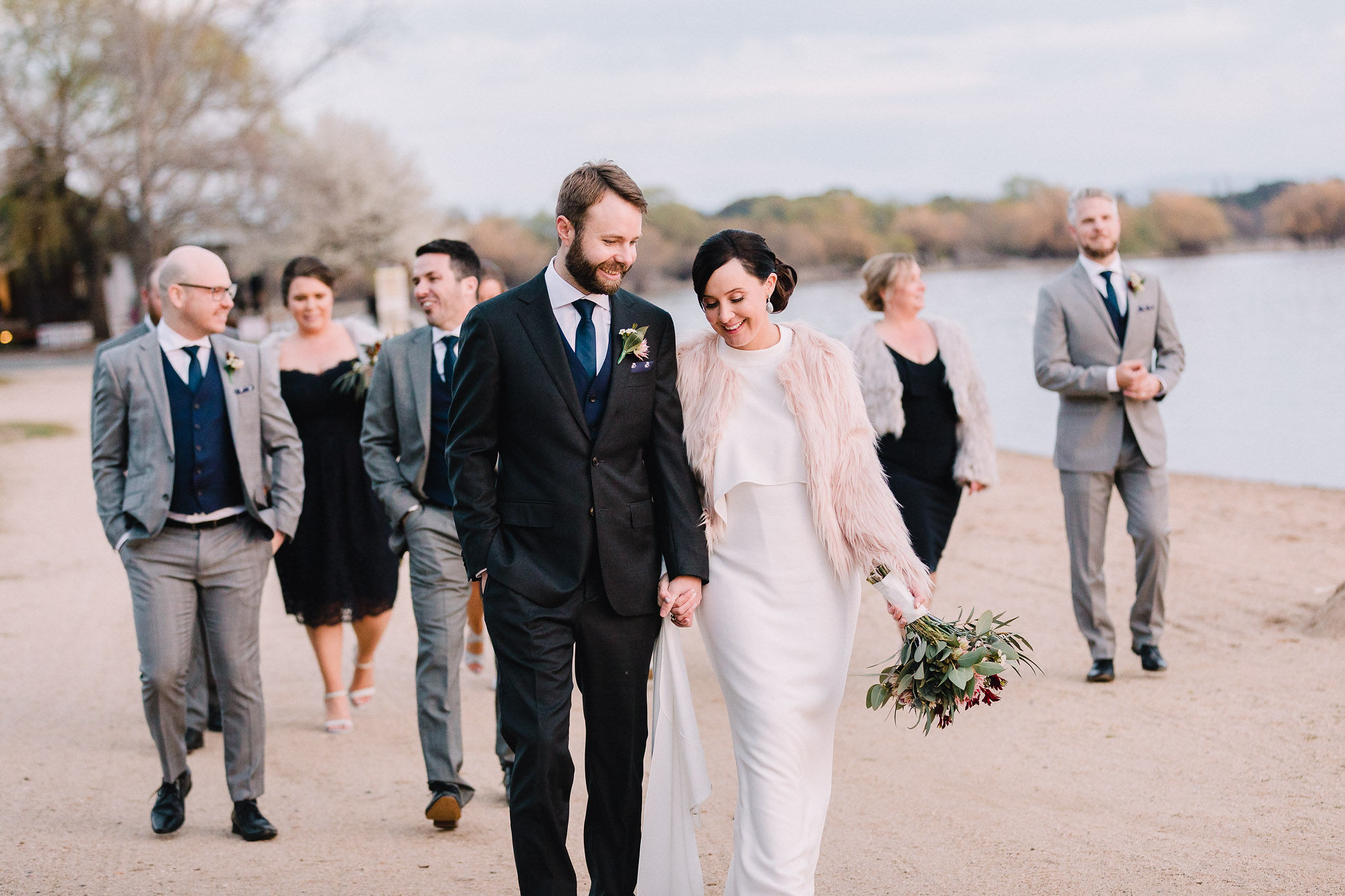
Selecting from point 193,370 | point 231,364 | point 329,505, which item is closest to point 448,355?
point 231,364

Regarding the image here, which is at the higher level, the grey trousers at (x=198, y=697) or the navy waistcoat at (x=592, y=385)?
the navy waistcoat at (x=592, y=385)

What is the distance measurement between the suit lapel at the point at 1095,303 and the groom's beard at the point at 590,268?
4279mm

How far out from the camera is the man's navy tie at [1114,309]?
754cm

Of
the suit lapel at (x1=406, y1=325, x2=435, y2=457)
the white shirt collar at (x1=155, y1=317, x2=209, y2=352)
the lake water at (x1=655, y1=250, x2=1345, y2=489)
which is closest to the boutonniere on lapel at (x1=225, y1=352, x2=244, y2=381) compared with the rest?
the white shirt collar at (x1=155, y1=317, x2=209, y2=352)

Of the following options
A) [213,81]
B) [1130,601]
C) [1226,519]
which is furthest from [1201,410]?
[213,81]

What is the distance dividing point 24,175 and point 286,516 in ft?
151

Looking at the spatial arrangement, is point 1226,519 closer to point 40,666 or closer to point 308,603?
point 308,603

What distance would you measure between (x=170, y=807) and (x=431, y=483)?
174 cm

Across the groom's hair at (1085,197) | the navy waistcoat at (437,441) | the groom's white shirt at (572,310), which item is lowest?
the navy waistcoat at (437,441)

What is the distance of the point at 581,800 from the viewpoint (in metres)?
6.00

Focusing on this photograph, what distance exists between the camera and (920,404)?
24.1 ft

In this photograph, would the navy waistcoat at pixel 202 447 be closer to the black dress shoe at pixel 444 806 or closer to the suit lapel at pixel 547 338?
the black dress shoe at pixel 444 806

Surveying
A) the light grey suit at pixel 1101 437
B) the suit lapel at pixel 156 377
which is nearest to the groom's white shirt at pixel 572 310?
the suit lapel at pixel 156 377

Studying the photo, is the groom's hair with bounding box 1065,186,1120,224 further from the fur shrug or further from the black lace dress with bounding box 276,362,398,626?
the black lace dress with bounding box 276,362,398,626
